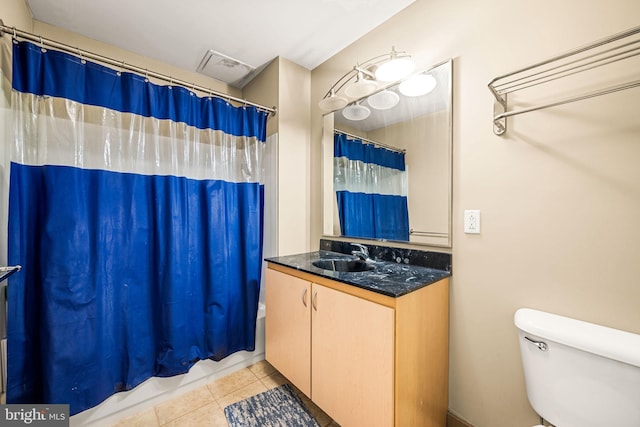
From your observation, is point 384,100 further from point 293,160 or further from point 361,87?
point 293,160

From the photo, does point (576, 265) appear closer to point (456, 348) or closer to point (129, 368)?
point (456, 348)

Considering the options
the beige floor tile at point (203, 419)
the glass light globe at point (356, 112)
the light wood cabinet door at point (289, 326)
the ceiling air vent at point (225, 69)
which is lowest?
the beige floor tile at point (203, 419)

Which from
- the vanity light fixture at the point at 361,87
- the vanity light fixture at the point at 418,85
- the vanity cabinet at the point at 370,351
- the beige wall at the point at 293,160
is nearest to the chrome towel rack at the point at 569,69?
the vanity light fixture at the point at 418,85

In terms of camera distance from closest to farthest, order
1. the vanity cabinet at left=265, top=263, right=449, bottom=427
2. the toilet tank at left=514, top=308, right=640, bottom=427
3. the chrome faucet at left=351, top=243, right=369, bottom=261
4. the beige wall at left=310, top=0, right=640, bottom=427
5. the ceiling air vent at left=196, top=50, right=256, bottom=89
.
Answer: the toilet tank at left=514, top=308, right=640, bottom=427
the beige wall at left=310, top=0, right=640, bottom=427
the vanity cabinet at left=265, top=263, right=449, bottom=427
the chrome faucet at left=351, top=243, right=369, bottom=261
the ceiling air vent at left=196, top=50, right=256, bottom=89

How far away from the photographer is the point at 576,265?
3.26 ft

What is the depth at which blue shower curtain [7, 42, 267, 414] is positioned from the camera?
126 centimetres

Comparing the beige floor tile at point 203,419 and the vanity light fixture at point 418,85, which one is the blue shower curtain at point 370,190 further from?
the beige floor tile at point 203,419

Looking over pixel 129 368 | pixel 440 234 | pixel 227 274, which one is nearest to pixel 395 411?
pixel 440 234

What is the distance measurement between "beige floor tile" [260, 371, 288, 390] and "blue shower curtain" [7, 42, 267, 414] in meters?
0.30

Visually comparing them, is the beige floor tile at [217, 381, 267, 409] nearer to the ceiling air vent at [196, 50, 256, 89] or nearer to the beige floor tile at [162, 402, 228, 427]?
the beige floor tile at [162, 402, 228, 427]

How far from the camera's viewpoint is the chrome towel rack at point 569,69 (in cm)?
83

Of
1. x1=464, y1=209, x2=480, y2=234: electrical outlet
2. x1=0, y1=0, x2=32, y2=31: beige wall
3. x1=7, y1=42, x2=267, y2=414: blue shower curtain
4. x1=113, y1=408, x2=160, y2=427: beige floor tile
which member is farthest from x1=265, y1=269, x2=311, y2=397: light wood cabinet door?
x1=0, y1=0, x2=32, y2=31: beige wall

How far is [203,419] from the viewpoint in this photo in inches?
57.9

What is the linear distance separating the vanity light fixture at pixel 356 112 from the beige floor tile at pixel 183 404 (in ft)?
7.11
